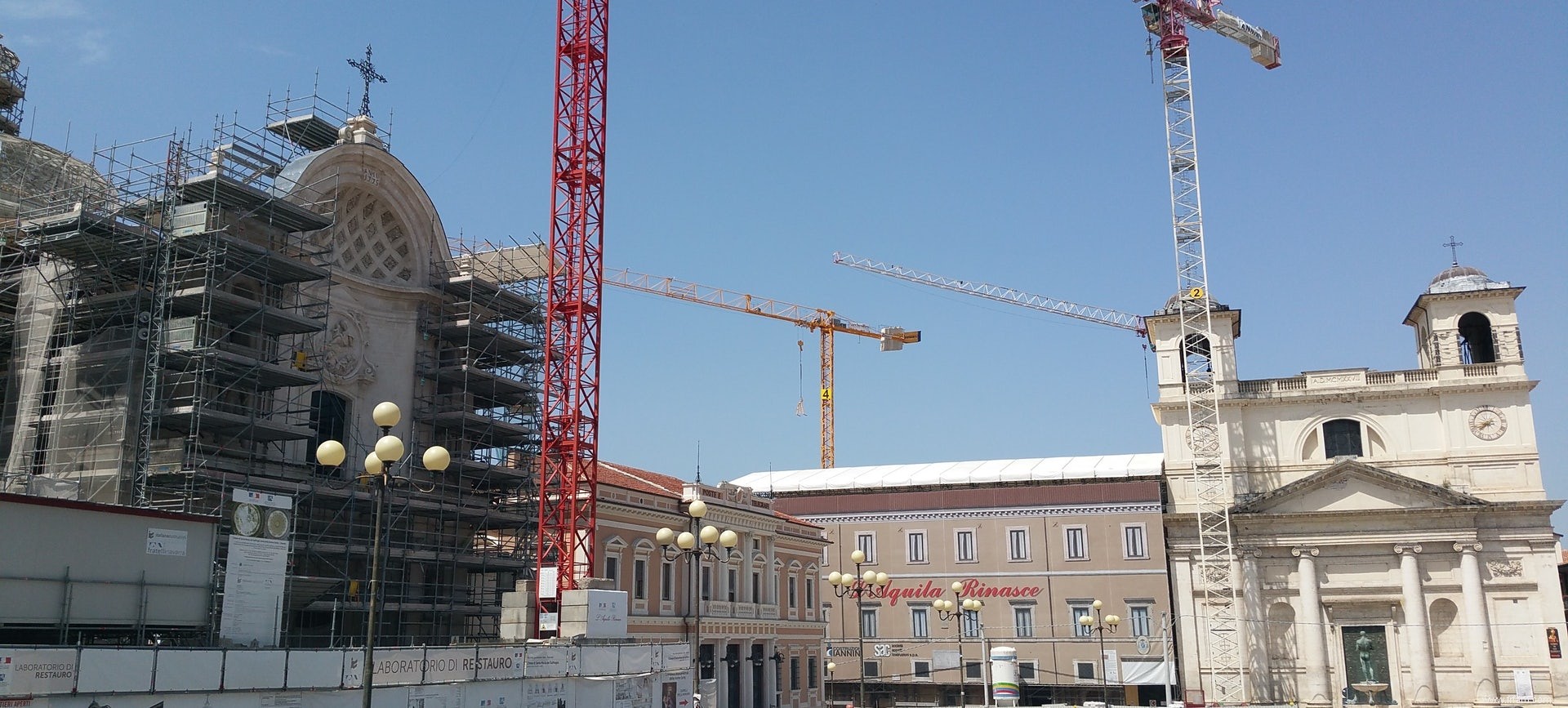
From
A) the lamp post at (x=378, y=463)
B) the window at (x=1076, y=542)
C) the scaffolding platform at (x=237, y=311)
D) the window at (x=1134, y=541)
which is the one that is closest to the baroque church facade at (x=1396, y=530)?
the window at (x=1134, y=541)

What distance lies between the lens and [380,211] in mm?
38688

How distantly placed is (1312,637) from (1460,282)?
17936 mm

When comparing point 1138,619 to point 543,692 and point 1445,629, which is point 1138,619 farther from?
point 543,692

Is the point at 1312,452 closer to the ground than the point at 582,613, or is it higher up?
higher up

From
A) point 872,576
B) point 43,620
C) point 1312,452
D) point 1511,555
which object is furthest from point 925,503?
point 43,620

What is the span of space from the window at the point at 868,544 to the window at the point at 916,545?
5.93 ft

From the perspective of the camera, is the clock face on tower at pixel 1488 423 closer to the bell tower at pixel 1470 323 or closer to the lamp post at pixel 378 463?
the bell tower at pixel 1470 323

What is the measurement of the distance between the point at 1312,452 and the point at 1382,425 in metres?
3.32

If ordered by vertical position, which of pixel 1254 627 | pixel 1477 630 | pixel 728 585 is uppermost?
pixel 728 585

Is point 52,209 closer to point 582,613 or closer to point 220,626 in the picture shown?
point 220,626

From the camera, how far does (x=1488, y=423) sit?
183 feet

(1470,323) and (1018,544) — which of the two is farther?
(1018,544)

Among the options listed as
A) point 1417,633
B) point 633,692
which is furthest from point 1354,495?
point 633,692

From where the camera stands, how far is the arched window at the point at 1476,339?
57.3m
